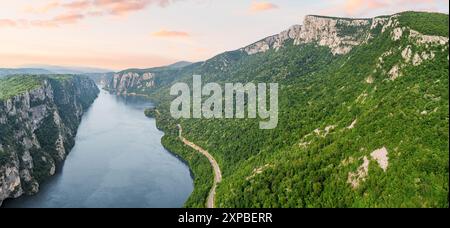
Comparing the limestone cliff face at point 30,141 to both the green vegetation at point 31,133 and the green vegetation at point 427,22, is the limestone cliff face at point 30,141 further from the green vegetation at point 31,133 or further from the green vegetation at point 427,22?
the green vegetation at point 427,22

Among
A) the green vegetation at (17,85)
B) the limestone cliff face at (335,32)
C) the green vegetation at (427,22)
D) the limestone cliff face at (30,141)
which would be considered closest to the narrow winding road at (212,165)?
the limestone cliff face at (30,141)

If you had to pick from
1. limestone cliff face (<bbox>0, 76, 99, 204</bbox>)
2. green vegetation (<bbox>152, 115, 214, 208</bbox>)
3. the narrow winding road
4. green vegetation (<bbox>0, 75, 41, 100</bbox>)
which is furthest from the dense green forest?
green vegetation (<bbox>0, 75, 41, 100</bbox>)

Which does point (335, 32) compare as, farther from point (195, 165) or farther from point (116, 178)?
point (116, 178)

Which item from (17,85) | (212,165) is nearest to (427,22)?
(212,165)
